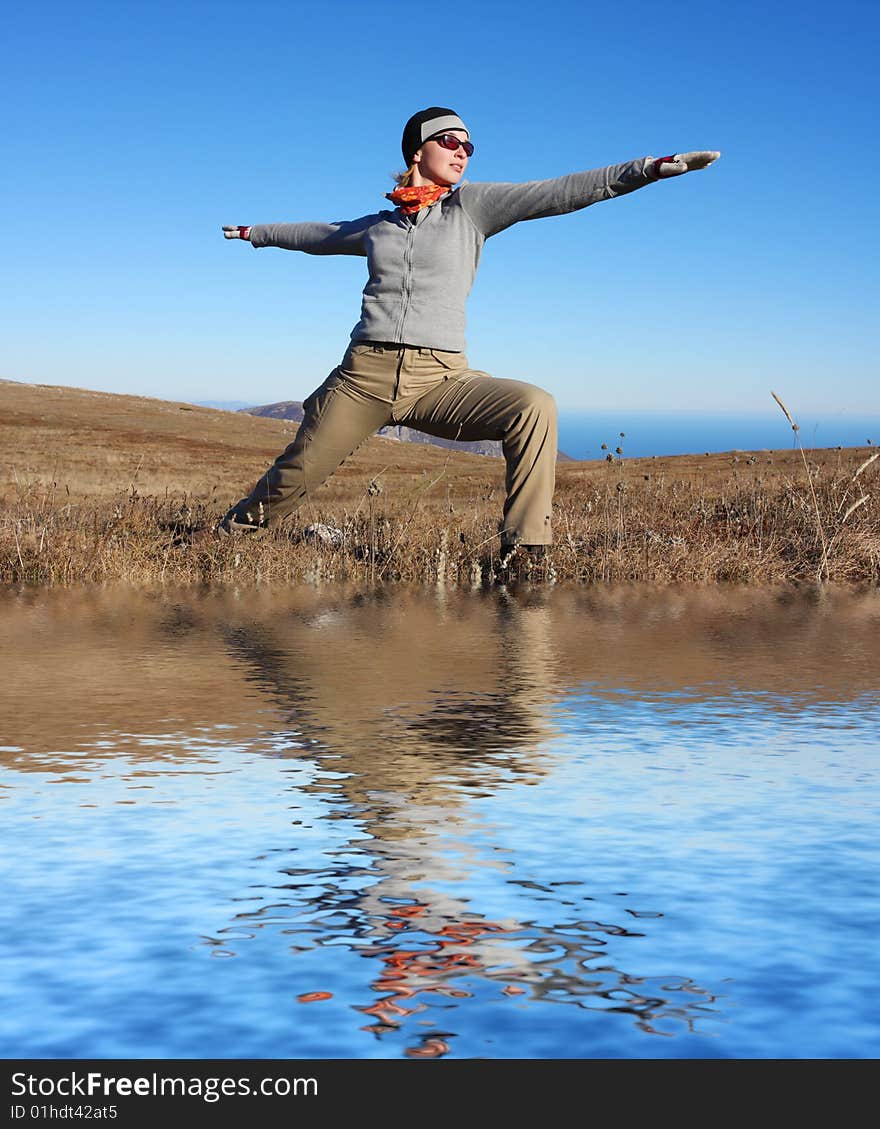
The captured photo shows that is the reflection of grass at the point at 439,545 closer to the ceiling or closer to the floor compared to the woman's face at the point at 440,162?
closer to the floor

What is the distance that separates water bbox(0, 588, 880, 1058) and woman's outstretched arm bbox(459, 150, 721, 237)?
246 cm

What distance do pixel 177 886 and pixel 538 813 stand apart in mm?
881

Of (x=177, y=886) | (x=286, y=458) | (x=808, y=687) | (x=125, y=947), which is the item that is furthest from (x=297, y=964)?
(x=286, y=458)

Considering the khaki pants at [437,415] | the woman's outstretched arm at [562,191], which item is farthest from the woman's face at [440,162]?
the khaki pants at [437,415]

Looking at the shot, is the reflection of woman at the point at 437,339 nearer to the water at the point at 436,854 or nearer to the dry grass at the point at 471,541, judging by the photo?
the dry grass at the point at 471,541

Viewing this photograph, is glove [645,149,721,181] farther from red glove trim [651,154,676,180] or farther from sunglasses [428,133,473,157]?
sunglasses [428,133,473,157]

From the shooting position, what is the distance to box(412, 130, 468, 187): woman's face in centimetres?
753

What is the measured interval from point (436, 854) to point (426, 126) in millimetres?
5570

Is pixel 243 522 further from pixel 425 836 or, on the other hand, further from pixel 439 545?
pixel 425 836

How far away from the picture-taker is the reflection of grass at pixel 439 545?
8.19 m

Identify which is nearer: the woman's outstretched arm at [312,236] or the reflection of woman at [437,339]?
the reflection of woman at [437,339]

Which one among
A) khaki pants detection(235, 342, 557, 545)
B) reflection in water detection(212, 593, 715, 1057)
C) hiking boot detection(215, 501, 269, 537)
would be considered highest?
khaki pants detection(235, 342, 557, 545)

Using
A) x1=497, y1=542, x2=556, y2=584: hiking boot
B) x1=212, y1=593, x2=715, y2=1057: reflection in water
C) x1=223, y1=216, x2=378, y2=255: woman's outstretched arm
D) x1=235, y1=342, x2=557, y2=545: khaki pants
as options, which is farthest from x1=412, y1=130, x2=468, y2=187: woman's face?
x1=212, y1=593, x2=715, y2=1057: reflection in water

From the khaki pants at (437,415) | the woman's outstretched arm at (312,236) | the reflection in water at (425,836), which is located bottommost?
the reflection in water at (425,836)
